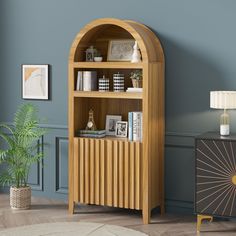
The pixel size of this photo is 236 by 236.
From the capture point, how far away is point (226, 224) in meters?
4.78

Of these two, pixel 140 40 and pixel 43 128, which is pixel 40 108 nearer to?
pixel 43 128

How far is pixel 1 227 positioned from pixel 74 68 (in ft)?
5.07

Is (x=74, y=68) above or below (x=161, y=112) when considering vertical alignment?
above

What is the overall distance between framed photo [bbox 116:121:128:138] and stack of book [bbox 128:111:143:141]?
23 cm

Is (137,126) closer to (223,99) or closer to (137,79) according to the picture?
(137,79)

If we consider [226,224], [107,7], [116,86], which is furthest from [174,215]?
[107,7]

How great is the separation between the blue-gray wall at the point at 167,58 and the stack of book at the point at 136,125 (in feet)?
1.16

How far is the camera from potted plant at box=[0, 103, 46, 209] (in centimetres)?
527

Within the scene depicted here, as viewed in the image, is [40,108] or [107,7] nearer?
[107,7]

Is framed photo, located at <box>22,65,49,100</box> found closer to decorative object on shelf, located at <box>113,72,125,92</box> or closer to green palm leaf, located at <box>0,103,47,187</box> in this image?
green palm leaf, located at <box>0,103,47,187</box>

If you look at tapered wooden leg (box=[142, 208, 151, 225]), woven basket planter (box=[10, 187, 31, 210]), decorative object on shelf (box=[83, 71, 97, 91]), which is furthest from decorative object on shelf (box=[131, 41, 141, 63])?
woven basket planter (box=[10, 187, 31, 210])

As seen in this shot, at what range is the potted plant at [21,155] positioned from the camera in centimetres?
527

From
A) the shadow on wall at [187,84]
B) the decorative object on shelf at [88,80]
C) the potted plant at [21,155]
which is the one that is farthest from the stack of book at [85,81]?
the shadow on wall at [187,84]

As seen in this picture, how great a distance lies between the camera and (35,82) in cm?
565
